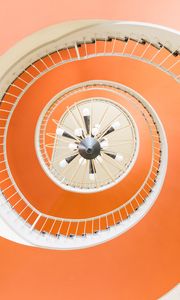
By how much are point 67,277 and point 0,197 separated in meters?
1.57

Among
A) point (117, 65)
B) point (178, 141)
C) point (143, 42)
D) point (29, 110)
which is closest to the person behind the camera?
point (143, 42)

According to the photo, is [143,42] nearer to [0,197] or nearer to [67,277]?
[0,197]

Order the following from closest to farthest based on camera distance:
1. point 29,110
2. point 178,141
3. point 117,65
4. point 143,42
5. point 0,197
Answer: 1. point 143,42
2. point 0,197
3. point 178,141
4. point 117,65
5. point 29,110

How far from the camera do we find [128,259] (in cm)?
436

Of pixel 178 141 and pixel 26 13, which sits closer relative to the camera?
pixel 26 13

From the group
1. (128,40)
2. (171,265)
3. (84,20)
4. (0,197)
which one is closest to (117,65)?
(128,40)

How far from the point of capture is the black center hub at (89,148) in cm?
604

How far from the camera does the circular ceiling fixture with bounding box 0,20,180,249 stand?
310cm

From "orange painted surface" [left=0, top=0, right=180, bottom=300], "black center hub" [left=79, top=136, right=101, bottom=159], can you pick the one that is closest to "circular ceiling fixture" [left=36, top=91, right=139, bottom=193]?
"black center hub" [left=79, top=136, right=101, bottom=159]

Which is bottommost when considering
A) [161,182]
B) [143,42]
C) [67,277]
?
[67,277]

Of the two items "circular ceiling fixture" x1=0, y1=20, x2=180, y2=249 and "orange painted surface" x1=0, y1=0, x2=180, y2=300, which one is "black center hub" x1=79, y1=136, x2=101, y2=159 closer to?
"circular ceiling fixture" x1=0, y1=20, x2=180, y2=249

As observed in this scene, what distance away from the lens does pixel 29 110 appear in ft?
17.2

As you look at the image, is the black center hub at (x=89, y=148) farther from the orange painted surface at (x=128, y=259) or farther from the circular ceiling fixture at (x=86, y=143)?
the orange painted surface at (x=128, y=259)

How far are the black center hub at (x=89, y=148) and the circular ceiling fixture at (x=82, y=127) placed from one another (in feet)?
0.09
